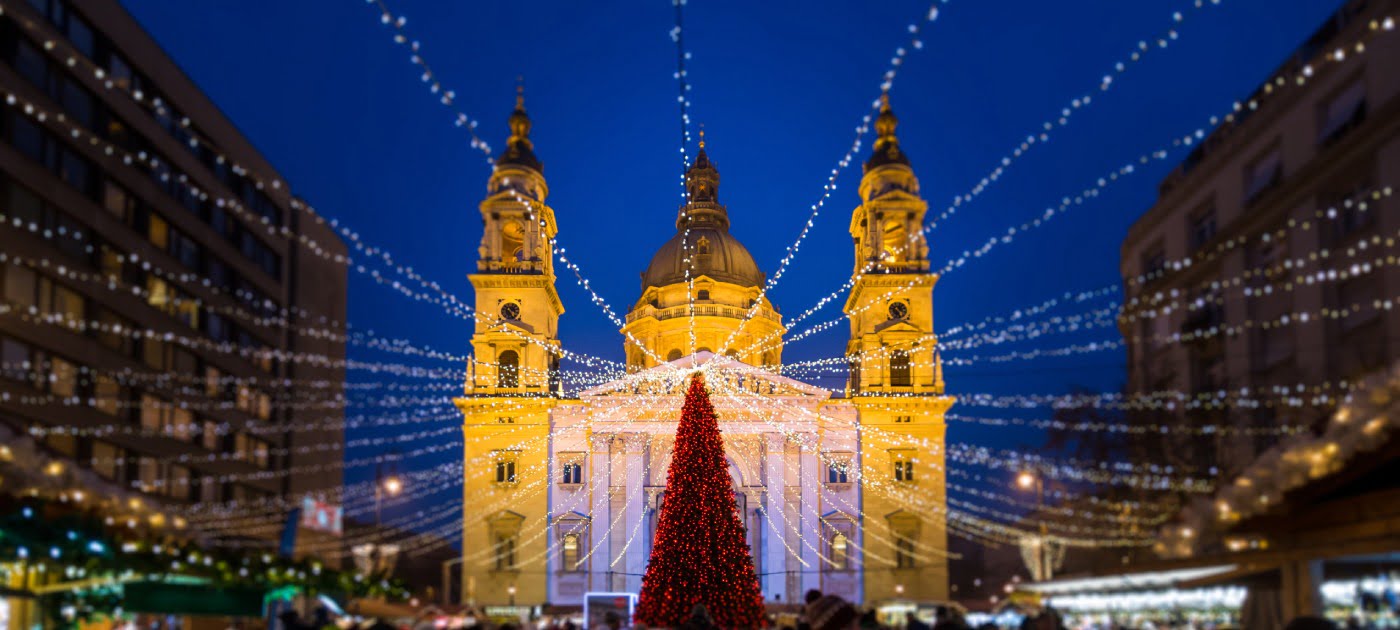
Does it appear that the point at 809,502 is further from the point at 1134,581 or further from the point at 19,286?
the point at 1134,581

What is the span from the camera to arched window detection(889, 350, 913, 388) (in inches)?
2072

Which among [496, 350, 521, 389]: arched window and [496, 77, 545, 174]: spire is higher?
[496, 77, 545, 174]: spire

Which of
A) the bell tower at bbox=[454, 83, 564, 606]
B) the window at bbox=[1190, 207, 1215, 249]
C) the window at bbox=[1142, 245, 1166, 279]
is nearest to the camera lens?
the window at bbox=[1190, 207, 1215, 249]

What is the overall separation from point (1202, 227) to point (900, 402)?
2344 cm

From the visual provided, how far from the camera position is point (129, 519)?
1432cm

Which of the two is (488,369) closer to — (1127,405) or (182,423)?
(182,423)

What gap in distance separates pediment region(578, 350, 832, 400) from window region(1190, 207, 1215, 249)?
24631mm

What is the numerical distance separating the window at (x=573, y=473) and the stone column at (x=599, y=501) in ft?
1.50

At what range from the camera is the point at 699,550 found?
21156 mm

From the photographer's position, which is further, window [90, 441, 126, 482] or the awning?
window [90, 441, 126, 482]

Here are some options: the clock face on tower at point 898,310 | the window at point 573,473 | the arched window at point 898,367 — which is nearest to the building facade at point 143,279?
the window at point 573,473

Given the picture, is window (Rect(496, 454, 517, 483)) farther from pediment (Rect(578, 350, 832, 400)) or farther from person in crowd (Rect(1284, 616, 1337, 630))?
person in crowd (Rect(1284, 616, 1337, 630))

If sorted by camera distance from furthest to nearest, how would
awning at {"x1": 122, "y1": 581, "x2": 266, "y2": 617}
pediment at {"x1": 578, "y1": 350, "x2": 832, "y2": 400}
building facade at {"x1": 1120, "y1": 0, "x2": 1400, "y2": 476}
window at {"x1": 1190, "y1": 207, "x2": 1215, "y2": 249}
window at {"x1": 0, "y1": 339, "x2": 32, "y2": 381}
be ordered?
pediment at {"x1": 578, "y1": 350, "x2": 832, "y2": 400}
window at {"x1": 0, "y1": 339, "x2": 32, "y2": 381}
window at {"x1": 1190, "y1": 207, "x2": 1215, "y2": 249}
building facade at {"x1": 1120, "y1": 0, "x2": 1400, "y2": 476}
awning at {"x1": 122, "y1": 581, "x2": 266, "y2": 617}

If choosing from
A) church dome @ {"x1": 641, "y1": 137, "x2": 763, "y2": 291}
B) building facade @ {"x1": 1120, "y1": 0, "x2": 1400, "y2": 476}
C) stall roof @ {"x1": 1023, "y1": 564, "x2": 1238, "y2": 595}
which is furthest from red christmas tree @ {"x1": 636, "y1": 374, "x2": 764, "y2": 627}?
church dome @ {"x1": 641, "y1": 137, "x2": 763, "y2": 291}
